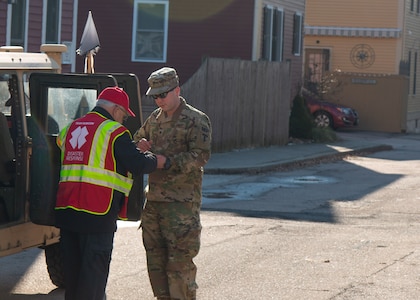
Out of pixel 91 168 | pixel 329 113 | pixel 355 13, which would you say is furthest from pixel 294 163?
pixel 355 13

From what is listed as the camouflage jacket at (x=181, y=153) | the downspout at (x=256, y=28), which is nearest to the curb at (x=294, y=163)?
the downspout at (x=256, y=28)

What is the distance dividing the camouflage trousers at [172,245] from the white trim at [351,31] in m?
34.7

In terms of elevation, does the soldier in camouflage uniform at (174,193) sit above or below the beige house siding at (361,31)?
below

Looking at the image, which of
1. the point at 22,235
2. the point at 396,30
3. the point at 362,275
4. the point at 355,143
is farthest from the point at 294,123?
the point at 22,235

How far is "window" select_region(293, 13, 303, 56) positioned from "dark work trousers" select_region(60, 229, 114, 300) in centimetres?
2658

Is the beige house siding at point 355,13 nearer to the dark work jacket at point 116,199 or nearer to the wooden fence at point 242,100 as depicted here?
the wooden fence at point 242,100

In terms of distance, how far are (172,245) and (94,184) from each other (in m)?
0.76

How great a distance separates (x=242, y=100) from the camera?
2519 cm

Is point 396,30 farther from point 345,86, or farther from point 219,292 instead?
point 219,292

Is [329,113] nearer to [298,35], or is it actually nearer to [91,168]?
[298,35]

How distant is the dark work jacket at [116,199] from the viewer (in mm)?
7152

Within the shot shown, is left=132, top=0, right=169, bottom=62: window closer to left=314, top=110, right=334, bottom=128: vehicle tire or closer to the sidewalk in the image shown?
the sidewalk

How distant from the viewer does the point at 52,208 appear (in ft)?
26.0

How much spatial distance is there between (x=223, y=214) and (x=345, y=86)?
79.2 feet
